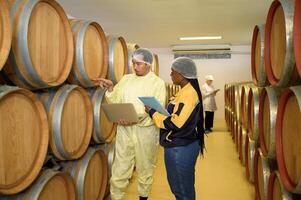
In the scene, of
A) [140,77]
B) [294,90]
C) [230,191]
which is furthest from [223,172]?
[294,90]

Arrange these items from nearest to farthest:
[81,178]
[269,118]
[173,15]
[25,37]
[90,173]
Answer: [25,37]
[269,118]
[81,178]
[90,173]
[173,15]

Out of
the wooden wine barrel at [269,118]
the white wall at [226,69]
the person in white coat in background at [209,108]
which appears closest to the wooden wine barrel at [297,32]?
the wooden wine barrel at [269,118]

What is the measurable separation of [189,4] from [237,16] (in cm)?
175

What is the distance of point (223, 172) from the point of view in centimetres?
490

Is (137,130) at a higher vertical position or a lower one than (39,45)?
Answer: lower

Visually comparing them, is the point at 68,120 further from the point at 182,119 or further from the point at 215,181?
the point at 215,181

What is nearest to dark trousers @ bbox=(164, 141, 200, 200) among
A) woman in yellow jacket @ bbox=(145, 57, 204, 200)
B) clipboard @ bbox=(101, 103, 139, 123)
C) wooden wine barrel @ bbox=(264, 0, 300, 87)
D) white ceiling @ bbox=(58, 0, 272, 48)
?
woman in yellow jacket @ bbox=(145, 57, 204, 200)

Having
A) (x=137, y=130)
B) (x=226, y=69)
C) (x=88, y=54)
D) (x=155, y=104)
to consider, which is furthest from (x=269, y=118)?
(x=226, y=69)

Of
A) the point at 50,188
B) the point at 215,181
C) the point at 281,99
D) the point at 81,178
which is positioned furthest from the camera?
the point at 215,181

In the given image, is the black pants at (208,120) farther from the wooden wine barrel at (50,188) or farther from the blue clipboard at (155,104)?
the wooden wine barrel at (50,188)

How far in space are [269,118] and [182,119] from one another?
0.65m

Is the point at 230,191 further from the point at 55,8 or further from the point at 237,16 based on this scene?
the point at 237,16

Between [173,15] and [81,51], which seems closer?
[81,51]

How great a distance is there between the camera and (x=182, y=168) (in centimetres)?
257
